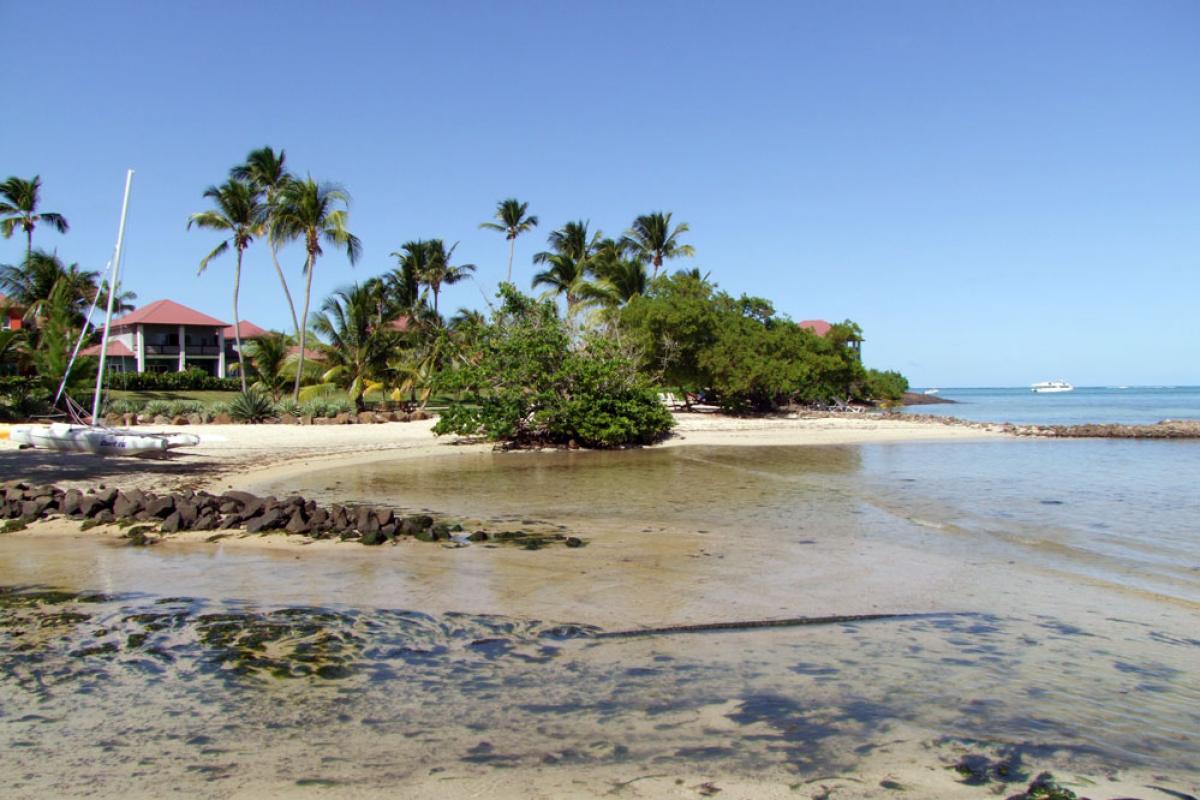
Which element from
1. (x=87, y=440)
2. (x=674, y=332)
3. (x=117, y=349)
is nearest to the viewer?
(x=87, y=440)

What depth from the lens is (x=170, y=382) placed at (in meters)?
42.7

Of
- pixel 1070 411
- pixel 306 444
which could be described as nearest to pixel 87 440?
pixel 306 444

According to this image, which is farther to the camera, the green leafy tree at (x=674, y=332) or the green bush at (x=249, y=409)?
the green leafy tree at (x=674, y=332)

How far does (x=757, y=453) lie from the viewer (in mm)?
23578

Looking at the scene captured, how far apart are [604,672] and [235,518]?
6630 millimetres

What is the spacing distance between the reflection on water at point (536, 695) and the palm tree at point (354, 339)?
29634mm

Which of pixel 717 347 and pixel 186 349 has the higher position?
pixel 186 349

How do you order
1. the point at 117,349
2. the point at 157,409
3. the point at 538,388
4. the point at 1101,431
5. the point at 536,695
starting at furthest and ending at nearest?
the point at 117,349 < the point at 1101,431 < the point at 157,409 < the point at 538,388 < the point at 536,695

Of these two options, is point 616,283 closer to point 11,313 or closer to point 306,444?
point 306,444

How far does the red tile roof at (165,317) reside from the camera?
53.0 meters

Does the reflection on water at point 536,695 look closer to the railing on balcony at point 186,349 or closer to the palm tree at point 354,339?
the palm tree at point 354,339

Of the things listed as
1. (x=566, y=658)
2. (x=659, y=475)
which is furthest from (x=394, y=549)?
(x=659, y=475)

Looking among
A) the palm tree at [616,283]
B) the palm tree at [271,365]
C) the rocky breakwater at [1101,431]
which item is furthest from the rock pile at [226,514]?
the palm tree at [616,283]

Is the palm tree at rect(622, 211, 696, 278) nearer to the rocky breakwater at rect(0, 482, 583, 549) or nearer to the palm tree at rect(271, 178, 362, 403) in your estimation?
the palm tree at rect(271, 178, 362, 403)
